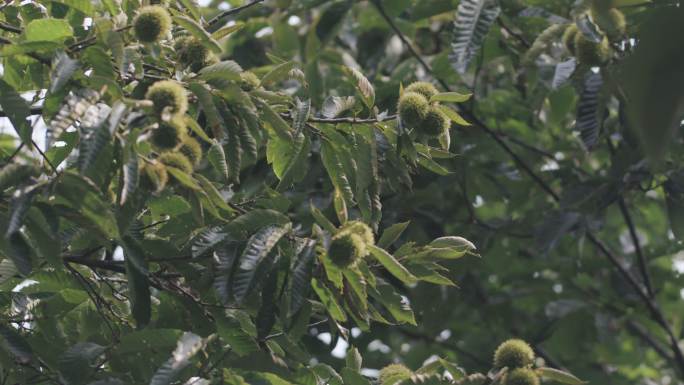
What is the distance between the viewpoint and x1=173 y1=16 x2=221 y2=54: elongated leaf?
1.90 metres

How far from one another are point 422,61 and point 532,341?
1.30m

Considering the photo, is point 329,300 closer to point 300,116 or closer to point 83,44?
point 300,116

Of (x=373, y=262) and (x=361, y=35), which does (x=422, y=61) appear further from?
(x=373, y=262)

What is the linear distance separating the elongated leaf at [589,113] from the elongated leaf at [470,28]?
786 millimetres

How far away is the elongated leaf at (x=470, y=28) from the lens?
93.6 inches

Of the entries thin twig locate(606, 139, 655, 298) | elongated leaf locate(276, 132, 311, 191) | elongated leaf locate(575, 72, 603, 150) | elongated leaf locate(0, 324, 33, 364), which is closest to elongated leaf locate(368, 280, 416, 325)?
elongated leaf locate(276, 132, 311, 191)

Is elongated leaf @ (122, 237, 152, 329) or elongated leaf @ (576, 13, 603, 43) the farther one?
elongated leaf @ (576, 13, 603, 43)

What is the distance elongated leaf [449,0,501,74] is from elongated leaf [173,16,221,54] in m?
0.69

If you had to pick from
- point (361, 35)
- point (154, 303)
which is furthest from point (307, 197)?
point (154, 303)

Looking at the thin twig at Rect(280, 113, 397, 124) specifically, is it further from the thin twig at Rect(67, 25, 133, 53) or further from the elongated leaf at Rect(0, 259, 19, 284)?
the elongated leaf at Rect(0, 259, 19, 284)

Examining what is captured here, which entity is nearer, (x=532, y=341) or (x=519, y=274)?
(x=532, y=341)

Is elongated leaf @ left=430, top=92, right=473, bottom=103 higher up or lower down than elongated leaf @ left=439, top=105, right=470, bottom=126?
higher up

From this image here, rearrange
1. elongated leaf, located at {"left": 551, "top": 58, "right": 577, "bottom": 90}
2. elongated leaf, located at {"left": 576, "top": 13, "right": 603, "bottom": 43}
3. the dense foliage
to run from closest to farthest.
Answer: the dense foliage → elongated leaf, located at {"left": 576, "top": 13, "right": 603, "bottom": 43} → elongated leaf, located at {"left": 551, "top": 58, "right": 577, "bottom": 90}

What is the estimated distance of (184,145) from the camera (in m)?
1.82
